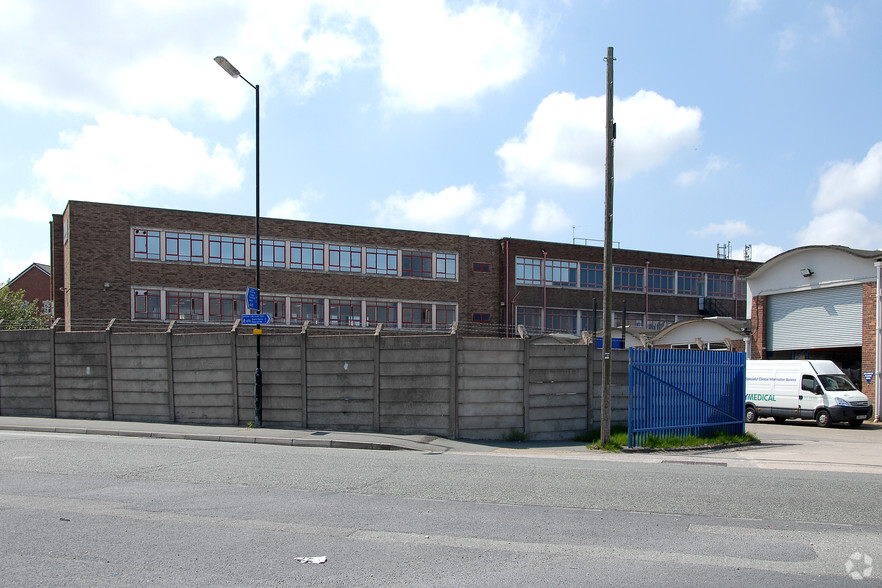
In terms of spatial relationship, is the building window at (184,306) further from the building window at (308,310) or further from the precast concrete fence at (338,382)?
the precast concrete fence at (338,382)

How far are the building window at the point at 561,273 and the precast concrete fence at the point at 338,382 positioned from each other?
110ft

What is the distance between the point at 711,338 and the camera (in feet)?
114

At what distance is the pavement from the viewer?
14341 millimetres

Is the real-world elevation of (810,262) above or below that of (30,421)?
above

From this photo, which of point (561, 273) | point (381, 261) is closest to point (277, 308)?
point (381, 261)

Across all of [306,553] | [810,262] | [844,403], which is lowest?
[844,403]

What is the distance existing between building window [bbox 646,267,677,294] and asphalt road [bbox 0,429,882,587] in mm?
43537

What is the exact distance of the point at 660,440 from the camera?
16.4m

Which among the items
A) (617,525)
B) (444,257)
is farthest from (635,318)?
(617,525)

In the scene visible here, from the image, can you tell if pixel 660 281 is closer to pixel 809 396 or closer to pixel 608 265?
pixel 809 396

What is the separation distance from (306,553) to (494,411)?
10.8 meters

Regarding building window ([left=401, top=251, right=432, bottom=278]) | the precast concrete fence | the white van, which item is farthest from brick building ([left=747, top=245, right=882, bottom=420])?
building window ([left=401, top=251, right=432, bottom=278])

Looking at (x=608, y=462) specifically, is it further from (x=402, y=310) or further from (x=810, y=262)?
(x=402, y=310)

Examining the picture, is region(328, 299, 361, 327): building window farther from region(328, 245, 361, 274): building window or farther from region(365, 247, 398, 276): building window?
region(365, 247, 398, 276): building window
